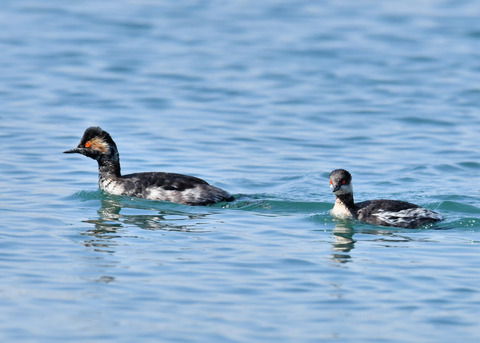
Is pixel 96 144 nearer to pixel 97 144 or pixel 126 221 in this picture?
pixel 97 144

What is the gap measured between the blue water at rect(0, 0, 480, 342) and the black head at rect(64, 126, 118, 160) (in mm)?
734

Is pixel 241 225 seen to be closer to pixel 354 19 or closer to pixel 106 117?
pixel 106 117

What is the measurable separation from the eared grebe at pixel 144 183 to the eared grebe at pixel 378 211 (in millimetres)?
2040

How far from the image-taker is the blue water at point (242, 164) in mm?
11578

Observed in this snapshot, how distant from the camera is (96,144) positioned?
18.3 metres

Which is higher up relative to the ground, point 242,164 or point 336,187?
point 242,164

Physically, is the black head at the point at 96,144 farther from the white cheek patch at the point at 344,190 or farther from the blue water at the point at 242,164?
the white cheek patch at the point at 344,190

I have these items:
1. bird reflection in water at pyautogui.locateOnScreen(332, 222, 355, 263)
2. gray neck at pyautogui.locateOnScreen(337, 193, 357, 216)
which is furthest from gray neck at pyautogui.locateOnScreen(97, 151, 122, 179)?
bird reflection in water at pyautogui.locateOnScreen(332, 222, 355, 263)

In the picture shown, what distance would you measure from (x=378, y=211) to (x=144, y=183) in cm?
409

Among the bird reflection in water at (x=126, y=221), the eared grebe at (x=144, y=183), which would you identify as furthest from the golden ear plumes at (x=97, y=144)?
the bird reflection in water at (x=126, y=221)

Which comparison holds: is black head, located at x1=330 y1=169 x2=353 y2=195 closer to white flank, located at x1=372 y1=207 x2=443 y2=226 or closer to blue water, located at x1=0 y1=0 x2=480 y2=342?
blue water, located at x1=0 y1=0 x2=480 y2=342

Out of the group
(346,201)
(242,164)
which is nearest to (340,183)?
(346,201)

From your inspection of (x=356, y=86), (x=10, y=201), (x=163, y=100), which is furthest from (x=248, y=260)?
(x=356, y=86)

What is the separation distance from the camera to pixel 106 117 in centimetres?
2402
